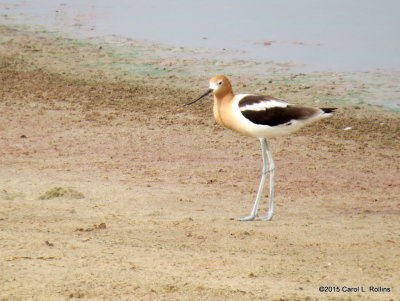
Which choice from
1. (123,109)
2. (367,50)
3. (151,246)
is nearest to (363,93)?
(367,50)

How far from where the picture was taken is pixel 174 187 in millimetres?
8898

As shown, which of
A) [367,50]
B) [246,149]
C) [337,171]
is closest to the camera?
[337,171]

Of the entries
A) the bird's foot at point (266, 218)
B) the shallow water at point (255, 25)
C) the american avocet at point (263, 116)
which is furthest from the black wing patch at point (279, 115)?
the shallow water at point (255, 25)

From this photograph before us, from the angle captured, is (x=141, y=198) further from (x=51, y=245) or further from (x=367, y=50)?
(x=367, y=50)

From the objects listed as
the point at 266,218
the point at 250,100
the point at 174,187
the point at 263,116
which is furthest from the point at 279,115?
the point at 174,187

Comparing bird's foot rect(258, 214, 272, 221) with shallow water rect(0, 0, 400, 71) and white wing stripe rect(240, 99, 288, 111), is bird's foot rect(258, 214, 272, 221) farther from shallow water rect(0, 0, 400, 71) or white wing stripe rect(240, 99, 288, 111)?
shallow water rect(0, 0, 400, 71)

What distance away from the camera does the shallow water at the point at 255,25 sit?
15.2 meters

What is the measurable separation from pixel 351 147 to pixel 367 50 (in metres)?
4.78

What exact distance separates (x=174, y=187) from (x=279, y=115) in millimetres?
1605

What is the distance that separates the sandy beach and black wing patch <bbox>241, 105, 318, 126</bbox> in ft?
2.64

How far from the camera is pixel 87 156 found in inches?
398

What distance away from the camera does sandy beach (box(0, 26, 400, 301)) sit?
19.6 feet

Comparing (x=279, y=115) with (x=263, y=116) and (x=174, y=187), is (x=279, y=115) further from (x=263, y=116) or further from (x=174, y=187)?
(x=174, y=187)

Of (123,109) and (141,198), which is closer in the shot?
(141,198)
